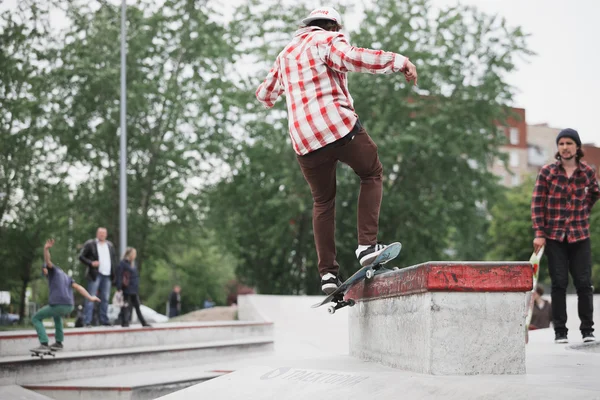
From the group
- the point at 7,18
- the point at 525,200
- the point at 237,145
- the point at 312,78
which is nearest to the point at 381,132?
the point at 237,145

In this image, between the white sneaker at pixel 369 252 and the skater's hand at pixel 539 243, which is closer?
the white sneaker at pixel 369 252

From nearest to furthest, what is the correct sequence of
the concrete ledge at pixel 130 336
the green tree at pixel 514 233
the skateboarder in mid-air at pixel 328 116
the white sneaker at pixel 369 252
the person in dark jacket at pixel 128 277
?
the skateboarder in mid-air at pixel 328 116 < the white sneaker at pixel 369 252 < the concrete ledge at pixel 130 336 < the person in dark jacket at pixel 128 277 < the green tree at pixel 514 233

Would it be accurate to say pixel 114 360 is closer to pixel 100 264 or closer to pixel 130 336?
pixel 130 336

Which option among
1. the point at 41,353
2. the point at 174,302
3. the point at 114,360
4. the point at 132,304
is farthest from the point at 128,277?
the point at 174,302

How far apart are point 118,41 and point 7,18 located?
8389mm

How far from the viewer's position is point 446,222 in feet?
93.9

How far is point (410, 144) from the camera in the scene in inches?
1053

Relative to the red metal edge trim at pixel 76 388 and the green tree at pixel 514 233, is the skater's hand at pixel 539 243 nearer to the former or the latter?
the red metal edge trim at pixel 76 388

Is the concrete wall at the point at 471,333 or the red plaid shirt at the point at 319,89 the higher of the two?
the red plaid shirt at the point at 319,89

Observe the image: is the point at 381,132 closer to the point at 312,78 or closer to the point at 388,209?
the point at 388,209

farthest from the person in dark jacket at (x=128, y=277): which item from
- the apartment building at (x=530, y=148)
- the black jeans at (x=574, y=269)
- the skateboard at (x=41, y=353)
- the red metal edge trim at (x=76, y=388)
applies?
the apartment building at (x=530, y=148)

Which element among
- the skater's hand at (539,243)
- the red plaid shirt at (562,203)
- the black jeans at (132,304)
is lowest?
the black jeans at (132,304)

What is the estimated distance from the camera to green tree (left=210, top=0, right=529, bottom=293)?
1077 inches

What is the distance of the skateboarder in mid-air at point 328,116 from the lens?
5668 mm
